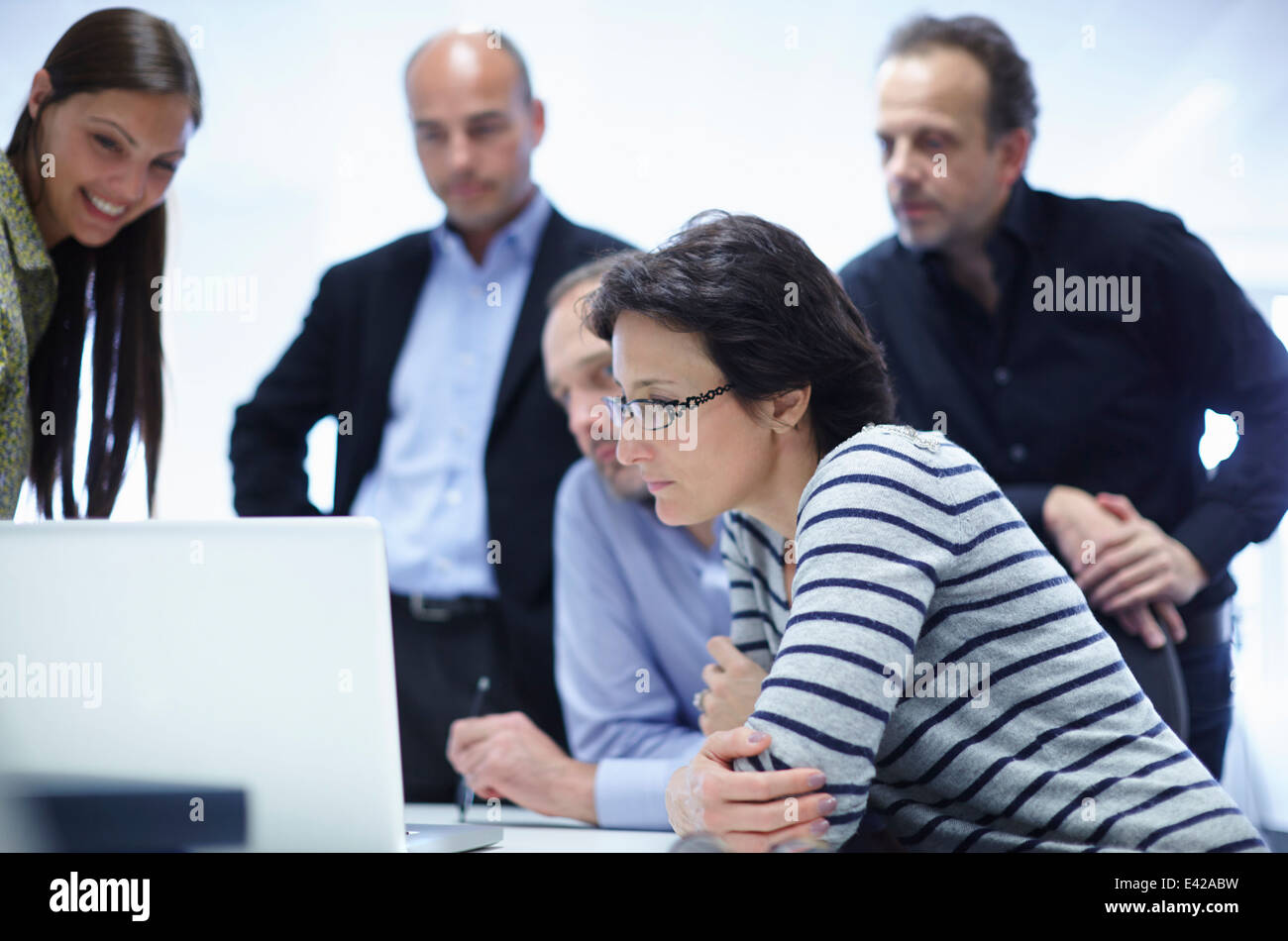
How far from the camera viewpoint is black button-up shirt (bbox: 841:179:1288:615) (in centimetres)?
203

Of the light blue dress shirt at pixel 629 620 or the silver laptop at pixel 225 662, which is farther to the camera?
the light blue dress shirt at pixel 629 620

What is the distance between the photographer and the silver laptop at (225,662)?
0.95 meters

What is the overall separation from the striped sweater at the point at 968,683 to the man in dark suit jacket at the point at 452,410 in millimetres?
1311

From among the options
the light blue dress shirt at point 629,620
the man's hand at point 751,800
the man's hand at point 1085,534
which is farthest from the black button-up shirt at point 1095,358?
the man's hand at point 751,800

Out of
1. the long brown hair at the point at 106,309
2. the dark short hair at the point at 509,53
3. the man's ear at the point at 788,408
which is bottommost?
the man's ear at the point at 788,408

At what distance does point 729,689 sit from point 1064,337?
3.94 feet

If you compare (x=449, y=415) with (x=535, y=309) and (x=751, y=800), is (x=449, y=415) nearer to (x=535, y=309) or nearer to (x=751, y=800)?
(x=535, y=309)

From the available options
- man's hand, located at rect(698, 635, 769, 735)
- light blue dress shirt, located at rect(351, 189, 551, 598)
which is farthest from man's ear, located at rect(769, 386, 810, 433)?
light blue dress shirt, located at rect(351, 189, 551, 598)

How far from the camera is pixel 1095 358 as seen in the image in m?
2.09

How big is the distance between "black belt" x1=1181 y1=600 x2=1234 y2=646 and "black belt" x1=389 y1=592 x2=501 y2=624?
137cm

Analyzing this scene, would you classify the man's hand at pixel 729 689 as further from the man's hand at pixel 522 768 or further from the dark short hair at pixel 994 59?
the dark short hair at pixel 994 59

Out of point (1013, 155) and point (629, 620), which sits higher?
point (1013, 155)

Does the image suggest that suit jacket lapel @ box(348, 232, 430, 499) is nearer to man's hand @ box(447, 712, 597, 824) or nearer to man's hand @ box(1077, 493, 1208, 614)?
man's hand @ box(447, 712, 597, 824)

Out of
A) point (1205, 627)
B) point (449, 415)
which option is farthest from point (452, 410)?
point (1205, 627)
